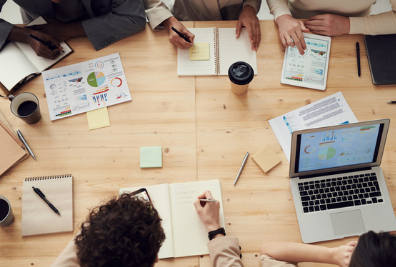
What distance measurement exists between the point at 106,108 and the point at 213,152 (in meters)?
0.47

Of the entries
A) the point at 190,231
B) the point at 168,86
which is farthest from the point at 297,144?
the point at 168,86

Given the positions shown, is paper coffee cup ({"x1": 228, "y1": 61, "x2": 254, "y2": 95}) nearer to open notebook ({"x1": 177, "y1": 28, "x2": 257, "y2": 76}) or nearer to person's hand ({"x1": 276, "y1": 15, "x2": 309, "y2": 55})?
open notebook ({"x1": 177, "y1": 28, "x2": 257, "y2": 76})

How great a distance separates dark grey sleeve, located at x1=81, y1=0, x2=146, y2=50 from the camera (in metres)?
1.36

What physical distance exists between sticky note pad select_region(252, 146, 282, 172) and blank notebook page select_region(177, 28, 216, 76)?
1.30ft

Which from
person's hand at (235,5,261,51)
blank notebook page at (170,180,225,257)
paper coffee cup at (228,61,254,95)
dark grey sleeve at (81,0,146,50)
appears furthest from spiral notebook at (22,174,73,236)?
person's hand at (235,5,261,51)

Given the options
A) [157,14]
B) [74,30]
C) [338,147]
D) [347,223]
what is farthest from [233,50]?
[347,223]

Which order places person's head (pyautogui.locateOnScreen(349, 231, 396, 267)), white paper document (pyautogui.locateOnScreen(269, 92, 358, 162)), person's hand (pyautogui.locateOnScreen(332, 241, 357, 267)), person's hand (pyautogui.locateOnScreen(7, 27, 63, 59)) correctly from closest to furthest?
person's head (pyautogui.locateOnScreen(349, 231, 396, 267)) < person's hand (pyautogui.locateOnScreen(332, 241, 357, 267)) < white paper document (pyautogui.locateOnScreen(269, 92, 358, 162)) < person's hand (pyautogui.locateOnScreen(7, 27, 63, 59))

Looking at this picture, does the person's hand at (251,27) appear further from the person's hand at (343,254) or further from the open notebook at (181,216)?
the person's hand at (343,254)

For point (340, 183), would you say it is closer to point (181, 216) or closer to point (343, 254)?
point (343, 254)

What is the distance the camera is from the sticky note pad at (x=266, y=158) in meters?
1.15

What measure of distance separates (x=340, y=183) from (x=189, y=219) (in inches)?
21.7

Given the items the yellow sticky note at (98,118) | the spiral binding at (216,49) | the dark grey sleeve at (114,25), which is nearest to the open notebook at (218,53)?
the spiral binding at (216,49)

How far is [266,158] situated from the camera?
3.82ft

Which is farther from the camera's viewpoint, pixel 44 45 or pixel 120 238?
pixel 44 45
